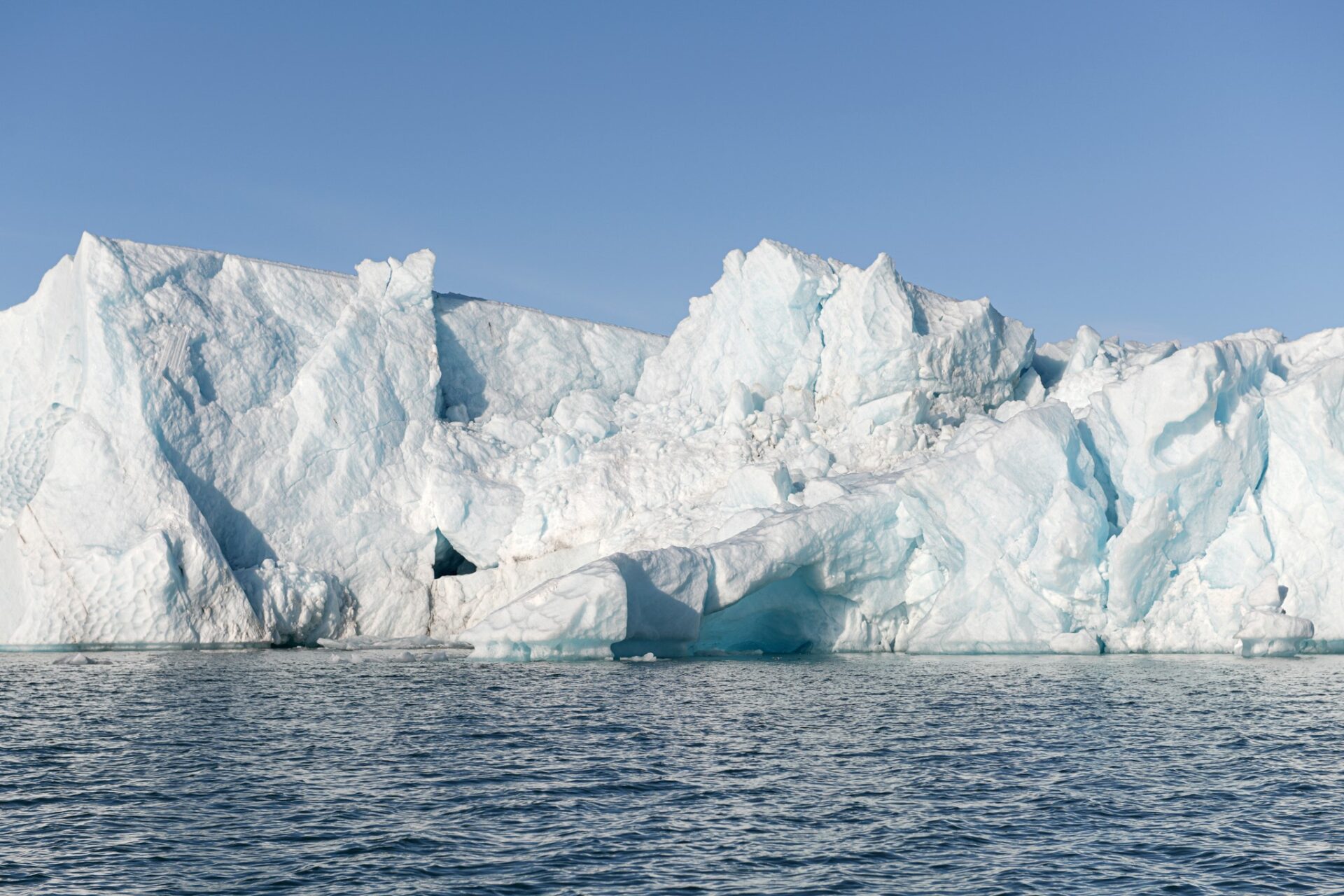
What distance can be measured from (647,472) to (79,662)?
52.5ft

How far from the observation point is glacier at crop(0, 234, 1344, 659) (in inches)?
1177

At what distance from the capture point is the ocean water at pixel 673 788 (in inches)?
402

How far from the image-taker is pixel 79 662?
2872 cm

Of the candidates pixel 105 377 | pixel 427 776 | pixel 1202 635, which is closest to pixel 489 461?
pixel 105 377

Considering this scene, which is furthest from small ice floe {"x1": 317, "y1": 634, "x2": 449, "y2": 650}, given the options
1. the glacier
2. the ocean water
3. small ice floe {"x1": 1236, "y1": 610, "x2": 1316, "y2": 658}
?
small ice floe {"x1": 1236, "y1": 610, "x2": 1316, "y2": 658}

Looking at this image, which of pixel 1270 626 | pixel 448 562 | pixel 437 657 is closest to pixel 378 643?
pixel 437 657

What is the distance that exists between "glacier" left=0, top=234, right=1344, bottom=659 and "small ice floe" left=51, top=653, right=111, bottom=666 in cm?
319

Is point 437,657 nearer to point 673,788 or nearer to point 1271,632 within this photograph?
point 1271,632

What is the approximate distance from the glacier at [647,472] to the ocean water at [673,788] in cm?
689

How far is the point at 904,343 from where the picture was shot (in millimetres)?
38000

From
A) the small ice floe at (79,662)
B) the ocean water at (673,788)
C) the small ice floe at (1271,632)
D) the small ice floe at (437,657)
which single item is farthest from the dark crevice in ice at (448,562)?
the small ice floe at (1271,632)

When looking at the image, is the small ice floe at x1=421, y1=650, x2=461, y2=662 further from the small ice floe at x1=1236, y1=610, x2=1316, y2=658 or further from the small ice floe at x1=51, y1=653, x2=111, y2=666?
the small ice floe at x1=1236, y1=610, x2=1316, y2=658

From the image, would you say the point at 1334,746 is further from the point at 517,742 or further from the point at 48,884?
the point at 48,884

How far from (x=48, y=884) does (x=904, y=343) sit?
31166 mm
